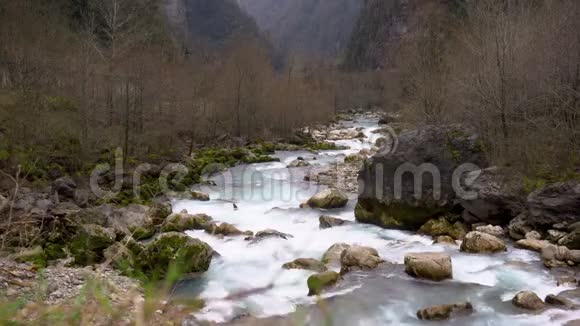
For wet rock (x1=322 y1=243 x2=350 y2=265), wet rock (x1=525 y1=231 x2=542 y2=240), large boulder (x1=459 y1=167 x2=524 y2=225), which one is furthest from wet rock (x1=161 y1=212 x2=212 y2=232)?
wet rock (x1=525 y1=231 x2=542 y2=240)

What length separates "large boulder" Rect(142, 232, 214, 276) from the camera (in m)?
10.2

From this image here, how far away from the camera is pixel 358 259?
35.3 ft

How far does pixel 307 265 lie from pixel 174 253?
2.85 m

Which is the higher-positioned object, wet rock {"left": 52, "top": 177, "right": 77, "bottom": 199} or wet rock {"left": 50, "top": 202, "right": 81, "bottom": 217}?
wet rock {"left": 52, "top": 177, "right": 77, "bottom": 199}

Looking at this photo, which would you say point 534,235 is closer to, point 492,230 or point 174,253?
point 492,230

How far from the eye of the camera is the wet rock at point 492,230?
12328 mm

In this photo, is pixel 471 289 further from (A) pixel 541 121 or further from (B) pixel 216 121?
(B) pixel 216 121

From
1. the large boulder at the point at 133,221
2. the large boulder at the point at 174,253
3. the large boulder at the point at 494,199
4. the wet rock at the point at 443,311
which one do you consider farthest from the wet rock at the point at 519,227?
the large boulder at the point at 133,221

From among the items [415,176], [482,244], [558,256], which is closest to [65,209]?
[415,176]

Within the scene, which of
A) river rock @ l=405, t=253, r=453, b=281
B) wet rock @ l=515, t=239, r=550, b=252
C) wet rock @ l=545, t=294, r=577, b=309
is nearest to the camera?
wet rock @ l=545, t=294, r=577, b=309

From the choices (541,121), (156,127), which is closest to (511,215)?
(541,121)

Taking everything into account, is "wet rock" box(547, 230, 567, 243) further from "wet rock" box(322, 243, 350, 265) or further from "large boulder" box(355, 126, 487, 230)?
"wet rock" box(322, 243, 350, 265)

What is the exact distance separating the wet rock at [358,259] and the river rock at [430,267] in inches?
33.0

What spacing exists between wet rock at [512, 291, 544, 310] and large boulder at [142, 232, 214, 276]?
6.15 metres
